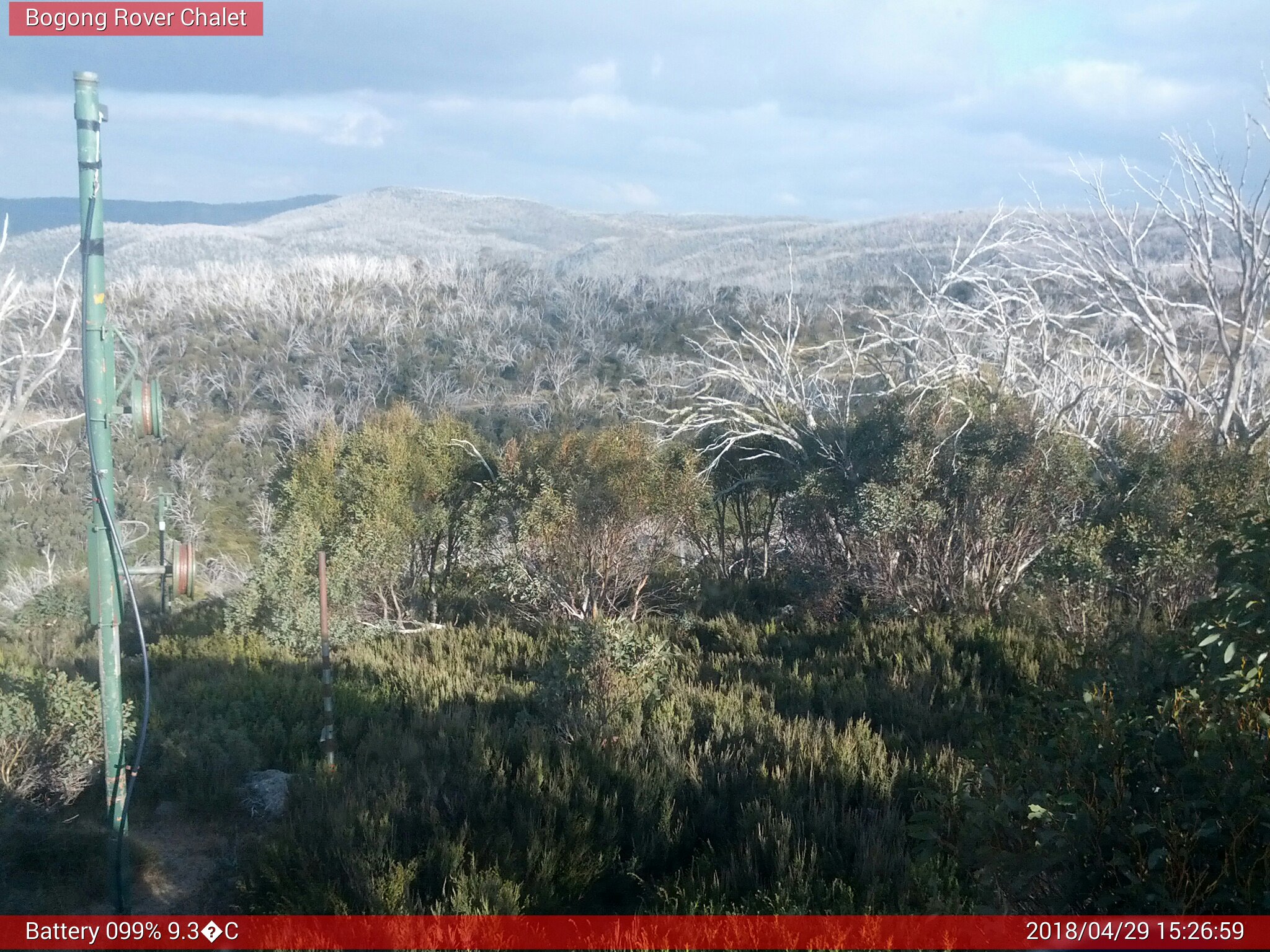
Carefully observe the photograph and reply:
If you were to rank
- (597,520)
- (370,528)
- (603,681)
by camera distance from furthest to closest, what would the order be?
(370,528) → (597,520) → (603,681)

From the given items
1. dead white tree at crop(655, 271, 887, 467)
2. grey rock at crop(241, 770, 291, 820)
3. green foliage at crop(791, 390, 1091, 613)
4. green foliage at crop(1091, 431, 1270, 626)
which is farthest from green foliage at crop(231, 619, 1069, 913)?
dead white tree at crop(655, 271, 887, 467)

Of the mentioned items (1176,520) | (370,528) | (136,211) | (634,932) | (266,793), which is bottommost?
(266,793)

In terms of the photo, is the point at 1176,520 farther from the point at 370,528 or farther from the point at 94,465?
the point at 370,528

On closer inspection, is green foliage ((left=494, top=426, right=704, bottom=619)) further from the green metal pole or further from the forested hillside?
the green metal pole

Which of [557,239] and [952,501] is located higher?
[557,239]

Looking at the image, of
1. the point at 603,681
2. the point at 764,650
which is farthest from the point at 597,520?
the point at 603,681
